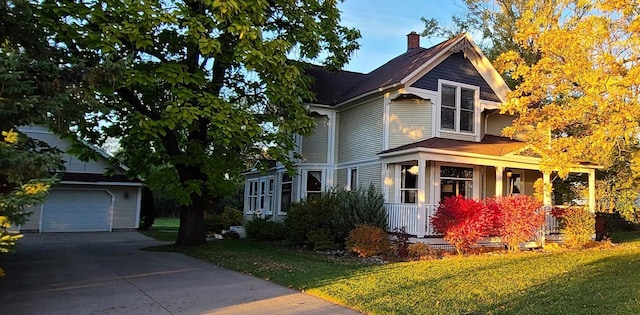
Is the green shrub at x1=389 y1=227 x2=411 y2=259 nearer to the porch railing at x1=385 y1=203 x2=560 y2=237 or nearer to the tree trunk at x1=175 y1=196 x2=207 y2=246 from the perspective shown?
the porch railing at x1=385 y1=203 x2=560 y2=237

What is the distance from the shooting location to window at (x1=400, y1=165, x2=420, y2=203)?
54.8 feet

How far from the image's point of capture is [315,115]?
20000 mm

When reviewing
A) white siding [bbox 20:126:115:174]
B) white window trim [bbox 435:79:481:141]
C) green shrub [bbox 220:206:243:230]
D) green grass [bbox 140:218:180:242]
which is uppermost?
white window trim [bbox 435:79:481:141]

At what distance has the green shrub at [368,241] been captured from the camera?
13.6m

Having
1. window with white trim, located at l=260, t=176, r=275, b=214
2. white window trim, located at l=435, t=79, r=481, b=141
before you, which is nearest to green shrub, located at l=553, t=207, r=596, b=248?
white window trim, located at l=435, t=79, r=481, b=141

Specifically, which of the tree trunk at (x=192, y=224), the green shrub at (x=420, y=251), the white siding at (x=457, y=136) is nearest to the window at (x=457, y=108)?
the white siding at (x=457, y=136)

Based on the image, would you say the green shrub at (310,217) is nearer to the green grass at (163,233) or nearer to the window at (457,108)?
the window at (457,108)

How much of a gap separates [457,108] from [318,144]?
223 inches

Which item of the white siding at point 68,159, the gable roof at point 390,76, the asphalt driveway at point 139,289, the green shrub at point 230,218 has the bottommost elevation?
the asphalt driveway at point 139,289

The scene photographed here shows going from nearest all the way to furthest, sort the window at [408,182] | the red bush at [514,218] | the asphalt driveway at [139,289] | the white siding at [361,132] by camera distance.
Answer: the asphalt driveway at [139,289], the red bush at [514,218], the window at [408,182], the white siding at [361,132]

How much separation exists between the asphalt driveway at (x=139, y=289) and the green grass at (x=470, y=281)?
663mm

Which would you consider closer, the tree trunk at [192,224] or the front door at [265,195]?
the tree trunk at [192,224]

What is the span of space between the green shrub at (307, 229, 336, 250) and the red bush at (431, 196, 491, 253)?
3.39 m

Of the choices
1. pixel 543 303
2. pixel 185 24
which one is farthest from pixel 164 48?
pixel 543 303
